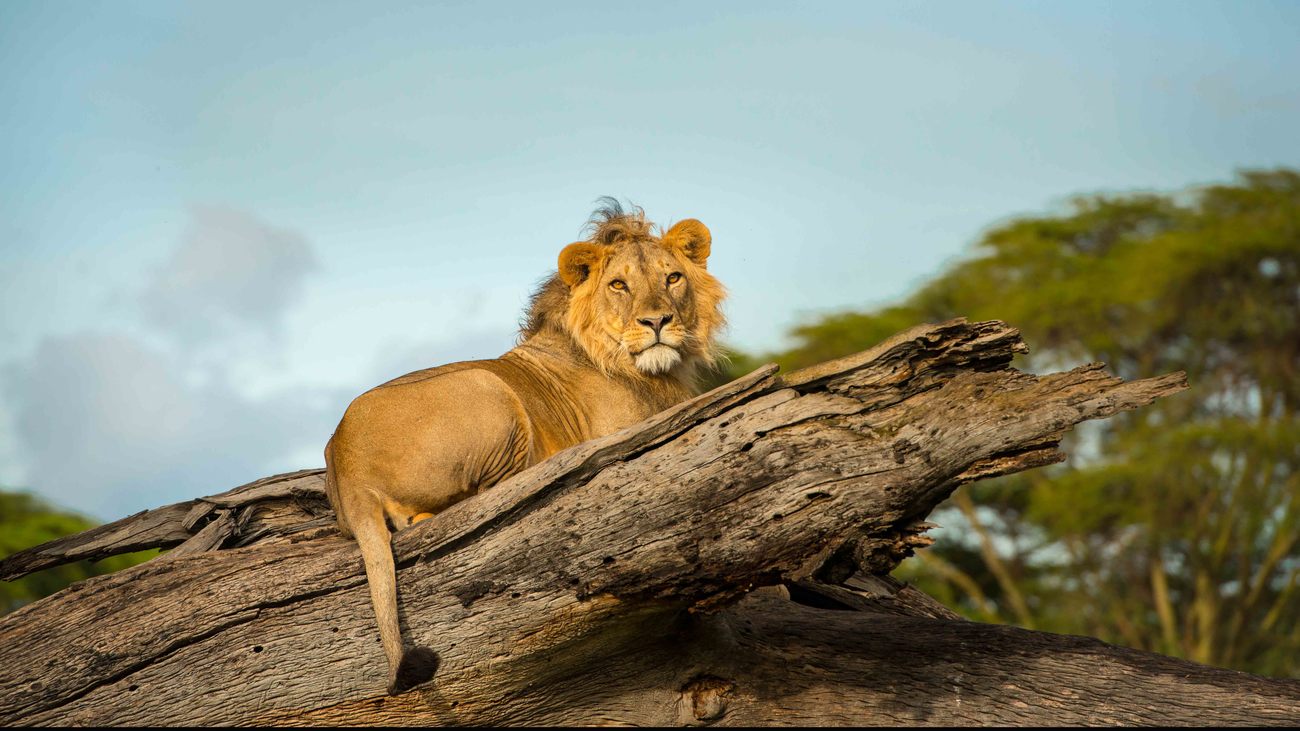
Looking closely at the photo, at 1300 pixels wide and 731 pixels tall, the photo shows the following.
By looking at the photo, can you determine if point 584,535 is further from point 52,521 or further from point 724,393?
point 52,521

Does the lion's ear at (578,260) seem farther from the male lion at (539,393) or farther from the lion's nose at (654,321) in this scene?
the lion's nose at (654,321)

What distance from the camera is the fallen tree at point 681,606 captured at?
535cm

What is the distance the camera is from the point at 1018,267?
87.8ft

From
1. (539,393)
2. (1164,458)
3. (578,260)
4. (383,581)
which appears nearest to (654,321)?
(578,260)

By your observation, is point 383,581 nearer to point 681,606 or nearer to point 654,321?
point 681,606

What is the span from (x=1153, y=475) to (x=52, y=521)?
17182mm

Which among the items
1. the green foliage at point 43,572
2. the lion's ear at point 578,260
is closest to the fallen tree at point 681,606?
the lion's ear at point 578,260

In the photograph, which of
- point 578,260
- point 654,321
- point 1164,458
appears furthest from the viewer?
point 1164,458

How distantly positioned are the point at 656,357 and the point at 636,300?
12.6 inches

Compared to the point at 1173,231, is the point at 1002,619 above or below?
below

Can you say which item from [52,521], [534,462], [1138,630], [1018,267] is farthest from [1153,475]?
[534,462]

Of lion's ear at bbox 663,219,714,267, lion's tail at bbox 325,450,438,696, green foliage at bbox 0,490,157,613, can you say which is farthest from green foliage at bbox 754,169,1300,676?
lion's tail at bbox 325,450,438,696

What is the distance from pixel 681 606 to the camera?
18.6ft

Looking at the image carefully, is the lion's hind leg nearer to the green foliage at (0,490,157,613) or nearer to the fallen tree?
the fallen tree
